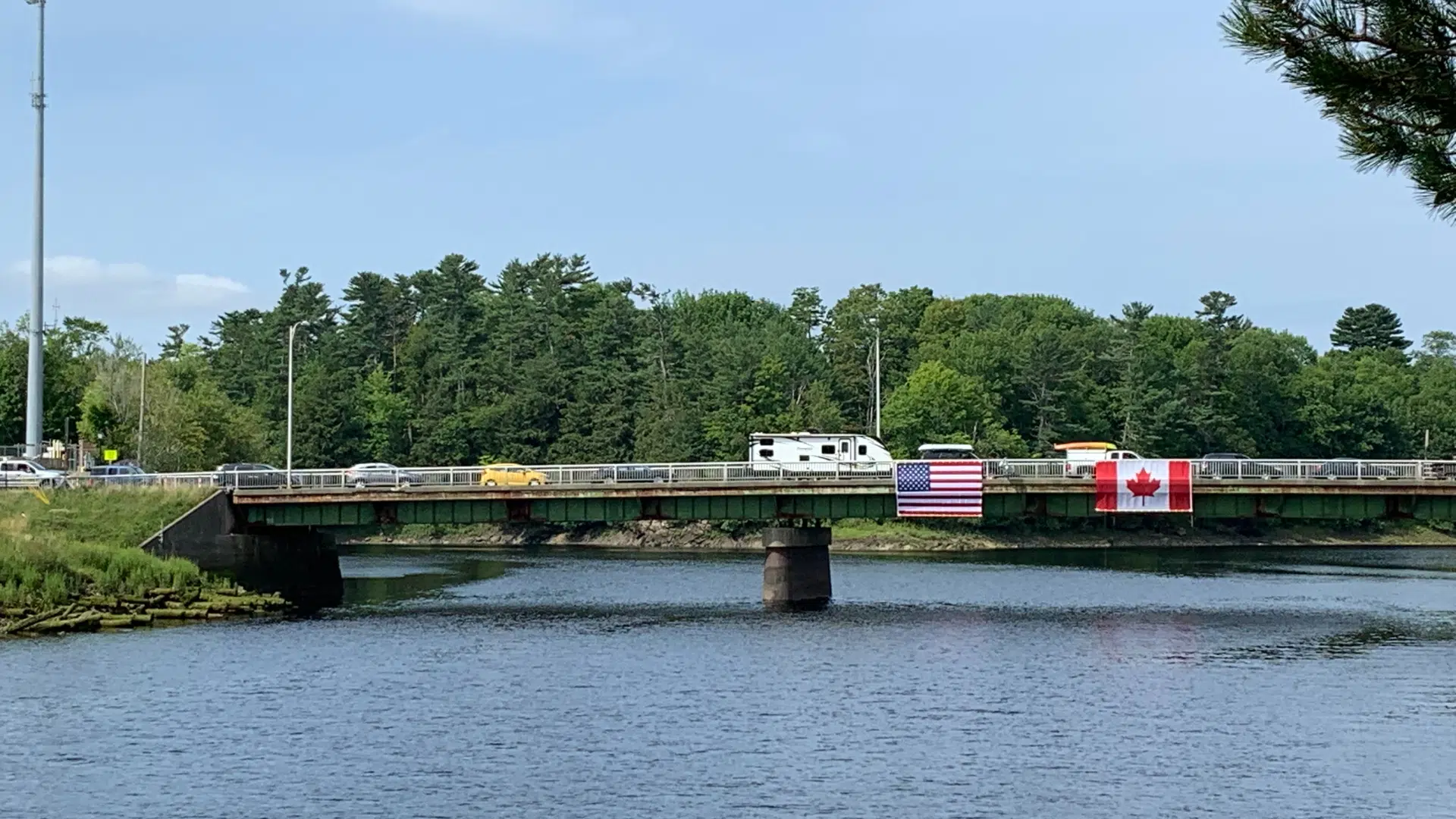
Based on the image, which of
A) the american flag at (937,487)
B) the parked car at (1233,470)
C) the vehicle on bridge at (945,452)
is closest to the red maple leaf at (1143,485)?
the parked car at (1233,470)

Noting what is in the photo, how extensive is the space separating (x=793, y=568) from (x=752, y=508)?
13.4ft

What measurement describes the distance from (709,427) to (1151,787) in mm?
141863

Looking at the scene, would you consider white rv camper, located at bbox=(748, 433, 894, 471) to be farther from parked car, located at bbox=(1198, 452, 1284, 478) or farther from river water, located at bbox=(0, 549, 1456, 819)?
parked car, located at bbox=(1198, 452, 1284, 478)

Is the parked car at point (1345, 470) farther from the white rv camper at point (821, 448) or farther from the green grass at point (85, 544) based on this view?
the green grass at point (85, 544)

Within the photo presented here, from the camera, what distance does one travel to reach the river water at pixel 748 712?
145ft

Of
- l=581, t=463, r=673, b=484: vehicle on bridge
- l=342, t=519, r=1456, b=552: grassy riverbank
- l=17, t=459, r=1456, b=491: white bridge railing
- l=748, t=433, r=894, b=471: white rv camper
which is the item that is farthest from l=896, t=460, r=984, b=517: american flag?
l=342, t=519, r=1456, b=552: grassy riverbank

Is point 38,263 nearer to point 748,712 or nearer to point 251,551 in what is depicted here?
point 251,551

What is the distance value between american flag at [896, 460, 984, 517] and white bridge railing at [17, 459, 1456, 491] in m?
1.70

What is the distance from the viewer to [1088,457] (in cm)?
11512

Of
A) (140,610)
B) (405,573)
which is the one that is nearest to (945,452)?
(405,573)

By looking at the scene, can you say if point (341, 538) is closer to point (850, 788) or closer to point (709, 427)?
point (709, 427)

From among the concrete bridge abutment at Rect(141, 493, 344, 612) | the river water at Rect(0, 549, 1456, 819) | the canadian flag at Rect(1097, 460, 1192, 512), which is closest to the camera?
the river water at Rect(0, 549, 1456, 819)

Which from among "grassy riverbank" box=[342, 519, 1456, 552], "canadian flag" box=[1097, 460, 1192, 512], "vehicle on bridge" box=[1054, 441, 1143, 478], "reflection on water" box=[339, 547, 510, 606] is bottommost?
"reflection on water" box=[339, 547, 510, 606]

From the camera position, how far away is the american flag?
86.8 metres
